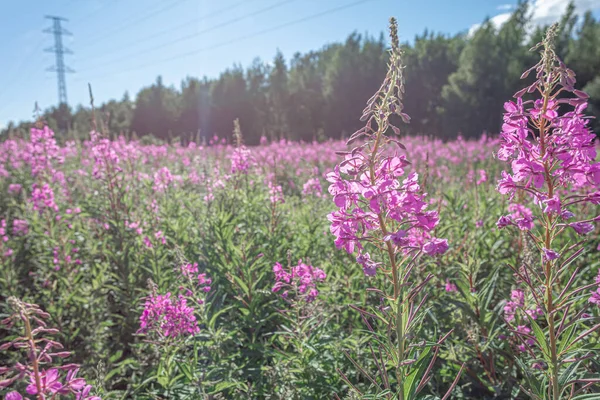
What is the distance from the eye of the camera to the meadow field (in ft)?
4.93

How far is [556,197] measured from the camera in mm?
1476

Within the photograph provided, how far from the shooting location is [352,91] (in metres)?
40.1

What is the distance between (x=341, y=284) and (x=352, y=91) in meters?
38.9

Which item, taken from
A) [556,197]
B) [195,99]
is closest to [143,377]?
[556,197]

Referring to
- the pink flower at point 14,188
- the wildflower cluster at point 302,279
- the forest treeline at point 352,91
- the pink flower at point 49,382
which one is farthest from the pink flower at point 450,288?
the forest treeline at point 352,91

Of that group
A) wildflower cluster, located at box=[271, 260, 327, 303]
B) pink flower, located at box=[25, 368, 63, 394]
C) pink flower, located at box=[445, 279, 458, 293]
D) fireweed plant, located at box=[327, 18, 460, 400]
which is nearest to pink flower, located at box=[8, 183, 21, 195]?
wildflower cluster, located at box=[271, 260, 327, 303]

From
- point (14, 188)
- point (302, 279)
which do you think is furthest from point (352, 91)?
point (302, 279)

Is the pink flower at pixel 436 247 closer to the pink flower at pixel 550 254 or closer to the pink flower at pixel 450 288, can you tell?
the pink flower at pixel 550 254

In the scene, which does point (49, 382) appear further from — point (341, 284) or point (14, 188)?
point (14, 188)

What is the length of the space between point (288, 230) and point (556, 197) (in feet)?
9.67

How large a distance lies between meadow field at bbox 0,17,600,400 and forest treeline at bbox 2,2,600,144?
30824mm

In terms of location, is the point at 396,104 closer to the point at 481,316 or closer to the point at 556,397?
the point at 556,397

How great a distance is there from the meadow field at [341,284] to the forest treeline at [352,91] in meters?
30.8

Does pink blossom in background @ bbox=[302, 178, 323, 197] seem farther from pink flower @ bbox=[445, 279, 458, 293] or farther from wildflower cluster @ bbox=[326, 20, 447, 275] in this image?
wildflower cluster @ bbox=[326, 20, 447, 275]
